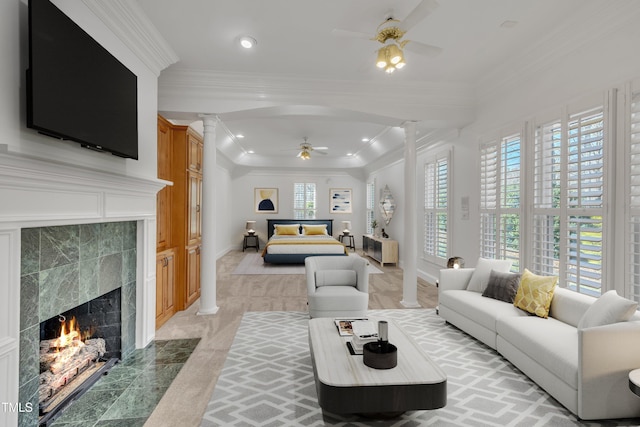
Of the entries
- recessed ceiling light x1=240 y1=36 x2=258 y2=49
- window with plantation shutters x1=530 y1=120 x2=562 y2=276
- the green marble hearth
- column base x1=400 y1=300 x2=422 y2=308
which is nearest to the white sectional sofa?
window with plantation shutters x1=530 y1=120 x2=562 y2=276

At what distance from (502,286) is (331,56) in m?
3.14

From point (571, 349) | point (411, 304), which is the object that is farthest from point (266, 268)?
point (571, 349)

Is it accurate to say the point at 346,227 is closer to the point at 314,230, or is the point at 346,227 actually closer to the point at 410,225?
the point at 314,230

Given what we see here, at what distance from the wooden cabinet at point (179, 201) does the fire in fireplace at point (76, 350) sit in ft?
3.94

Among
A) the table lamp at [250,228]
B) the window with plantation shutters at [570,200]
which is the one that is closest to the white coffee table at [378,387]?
the window with plantation shutters at [570,200]

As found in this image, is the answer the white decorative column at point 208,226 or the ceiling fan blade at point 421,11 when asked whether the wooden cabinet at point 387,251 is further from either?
the ceiling fan blade at point 421,11

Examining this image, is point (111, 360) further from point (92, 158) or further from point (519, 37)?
point (519, 37)

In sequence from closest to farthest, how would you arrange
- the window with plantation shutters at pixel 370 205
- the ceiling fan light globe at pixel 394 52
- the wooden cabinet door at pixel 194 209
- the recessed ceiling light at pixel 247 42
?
the ceiling fan light globe at pixel 394 52
the recessed ceiling light at pixel 247 42
the wooden cabinet door at pixel 194 209
the window with plantation shutters at pixel 370 205

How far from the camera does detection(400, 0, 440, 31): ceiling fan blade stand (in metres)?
2.33

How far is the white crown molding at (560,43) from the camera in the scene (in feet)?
9.05

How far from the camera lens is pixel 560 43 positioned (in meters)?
3.30

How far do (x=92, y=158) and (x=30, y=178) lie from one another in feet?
2.09

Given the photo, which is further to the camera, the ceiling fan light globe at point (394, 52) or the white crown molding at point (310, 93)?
the white crown molding at point (310, 93)

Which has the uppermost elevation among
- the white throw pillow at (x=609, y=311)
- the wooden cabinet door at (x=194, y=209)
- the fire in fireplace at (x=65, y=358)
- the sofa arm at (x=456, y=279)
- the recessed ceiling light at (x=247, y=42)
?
the recessed ceiling light at (x=247, y=42)
